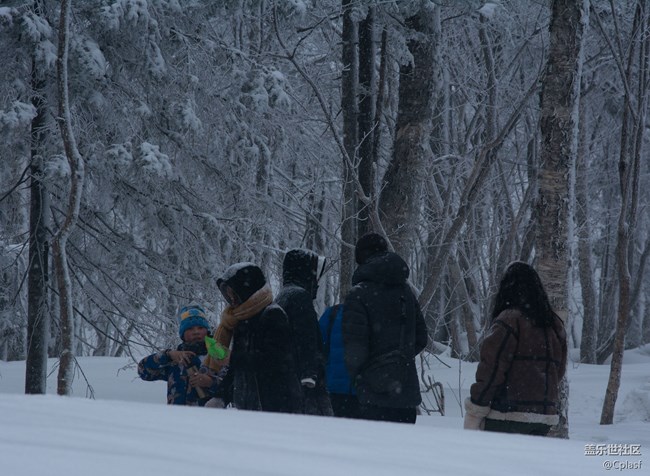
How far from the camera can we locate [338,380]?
5.55m

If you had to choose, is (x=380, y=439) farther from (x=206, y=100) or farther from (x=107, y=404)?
(x=206, y=100)

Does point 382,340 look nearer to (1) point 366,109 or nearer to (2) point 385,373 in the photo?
(2) point 385,373

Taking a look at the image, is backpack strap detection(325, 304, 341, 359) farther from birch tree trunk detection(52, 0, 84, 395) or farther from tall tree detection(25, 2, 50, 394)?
tall tree detection(25, 2, 50, 394)

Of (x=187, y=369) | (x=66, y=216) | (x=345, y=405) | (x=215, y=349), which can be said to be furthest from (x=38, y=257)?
(x=345, y=405)

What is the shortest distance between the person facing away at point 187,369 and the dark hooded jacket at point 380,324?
40.0 inches

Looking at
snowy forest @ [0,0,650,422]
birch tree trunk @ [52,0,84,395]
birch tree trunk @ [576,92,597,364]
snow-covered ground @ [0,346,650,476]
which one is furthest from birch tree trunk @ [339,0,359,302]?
birch tree trunk @ [576,92,597,364]

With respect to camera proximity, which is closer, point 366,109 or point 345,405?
point 345,405

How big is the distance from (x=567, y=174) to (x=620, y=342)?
150 inches

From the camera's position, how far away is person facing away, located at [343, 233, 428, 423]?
17.0 ft

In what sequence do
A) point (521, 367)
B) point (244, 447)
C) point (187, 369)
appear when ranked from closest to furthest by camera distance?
point (244, 447)
point (521, 367)
point (187, 369)

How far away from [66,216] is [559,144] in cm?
472

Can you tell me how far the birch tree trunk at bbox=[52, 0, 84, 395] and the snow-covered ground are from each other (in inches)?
191

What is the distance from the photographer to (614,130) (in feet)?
69.8

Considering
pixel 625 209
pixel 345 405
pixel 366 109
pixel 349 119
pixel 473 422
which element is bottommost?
pixel 345 405
